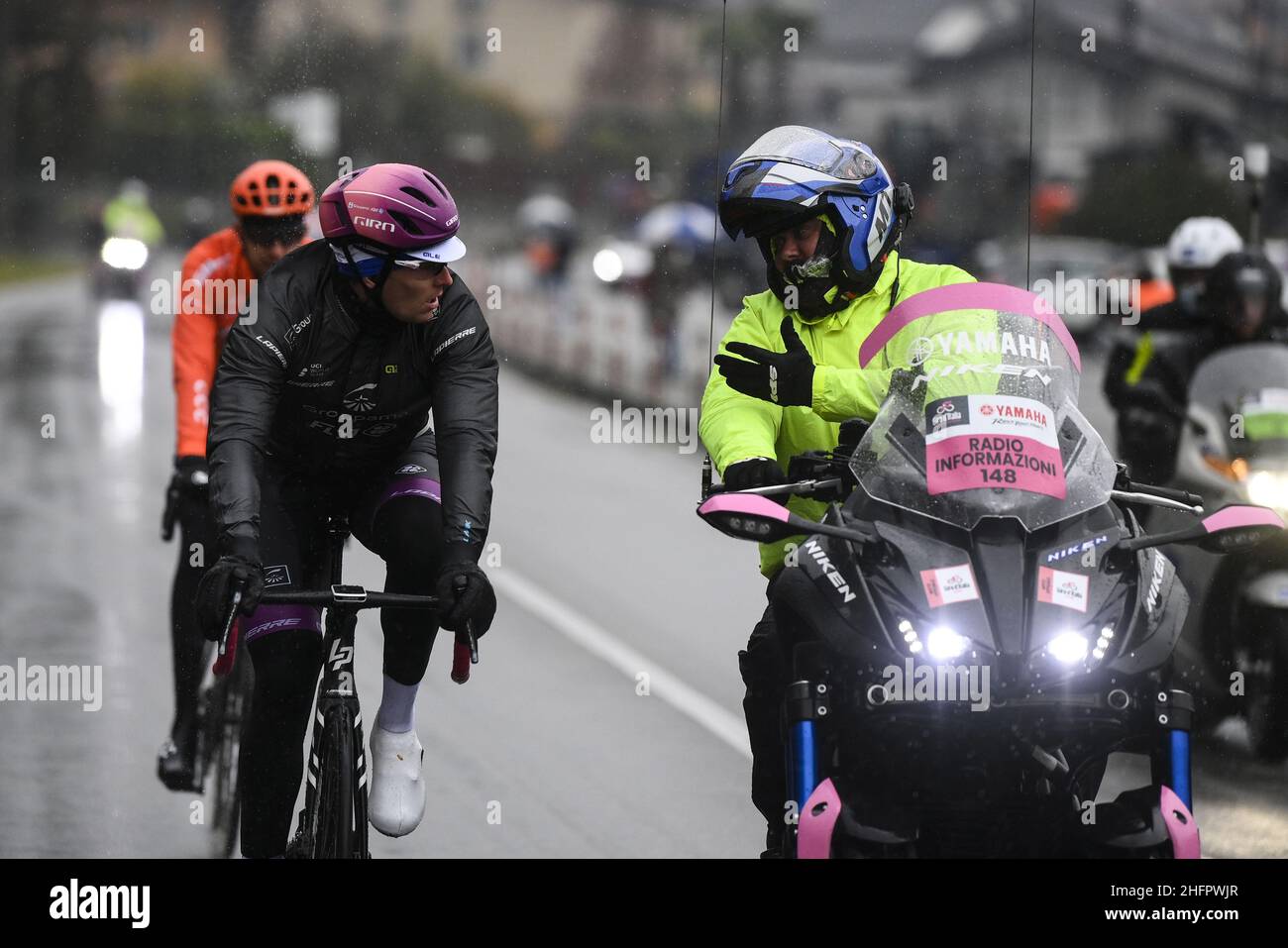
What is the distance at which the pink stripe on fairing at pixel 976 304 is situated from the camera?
5.10m

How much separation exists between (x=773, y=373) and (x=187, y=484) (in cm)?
276

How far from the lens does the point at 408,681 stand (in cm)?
588

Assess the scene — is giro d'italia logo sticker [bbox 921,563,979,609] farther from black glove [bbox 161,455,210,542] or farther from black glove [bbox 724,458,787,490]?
black glove [bbox 161,455,210,542]

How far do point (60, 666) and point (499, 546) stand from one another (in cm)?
432

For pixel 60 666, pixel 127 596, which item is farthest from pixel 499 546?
pixel 60 666

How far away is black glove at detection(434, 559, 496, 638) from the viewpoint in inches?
208

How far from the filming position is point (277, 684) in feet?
18.7

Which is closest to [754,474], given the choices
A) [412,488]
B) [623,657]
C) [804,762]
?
[804,762]

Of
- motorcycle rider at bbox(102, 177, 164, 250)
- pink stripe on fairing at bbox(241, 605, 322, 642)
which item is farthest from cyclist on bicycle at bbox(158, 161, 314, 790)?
motorcycle rider at bbox(102, 177, 164, 250)

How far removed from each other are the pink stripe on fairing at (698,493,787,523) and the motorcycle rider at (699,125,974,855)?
37cm

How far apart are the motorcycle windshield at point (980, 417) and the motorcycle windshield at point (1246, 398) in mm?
3463

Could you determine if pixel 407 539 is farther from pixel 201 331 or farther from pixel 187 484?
pixel 201 331
